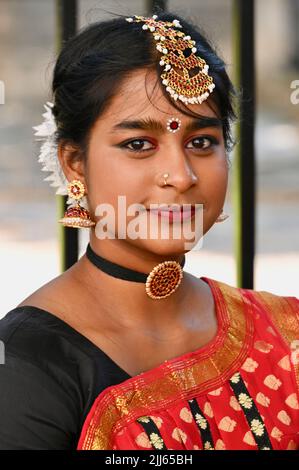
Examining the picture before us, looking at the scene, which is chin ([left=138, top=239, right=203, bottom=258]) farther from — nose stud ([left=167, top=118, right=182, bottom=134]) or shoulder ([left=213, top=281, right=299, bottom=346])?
shoulder ([left=213, top=281, right=299, bottom=346])

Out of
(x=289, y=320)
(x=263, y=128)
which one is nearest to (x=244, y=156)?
(x=289, y=320)

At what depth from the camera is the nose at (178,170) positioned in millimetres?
1670

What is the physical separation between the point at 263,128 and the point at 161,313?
186 inches

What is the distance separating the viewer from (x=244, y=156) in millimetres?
3305

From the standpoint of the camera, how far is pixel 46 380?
166cm

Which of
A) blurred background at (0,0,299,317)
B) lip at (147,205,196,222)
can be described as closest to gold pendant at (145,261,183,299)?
lip at (147,205,196,222)

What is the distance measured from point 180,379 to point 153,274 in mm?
194

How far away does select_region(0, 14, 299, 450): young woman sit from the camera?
167 cm

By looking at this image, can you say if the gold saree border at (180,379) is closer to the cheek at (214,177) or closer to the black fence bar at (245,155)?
the cheek at (214,177)

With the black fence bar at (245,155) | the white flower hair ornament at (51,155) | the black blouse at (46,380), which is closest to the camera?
the black blouse at (46,380)

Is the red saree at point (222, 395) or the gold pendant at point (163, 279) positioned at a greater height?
the gold pendant at point (163, 279)

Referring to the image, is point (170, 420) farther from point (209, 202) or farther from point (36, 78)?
point (36, 78)

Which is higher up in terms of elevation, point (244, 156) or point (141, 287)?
point (244, 156)

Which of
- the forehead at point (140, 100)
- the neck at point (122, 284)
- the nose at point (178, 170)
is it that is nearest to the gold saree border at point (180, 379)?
the neck at point (122, 284)
